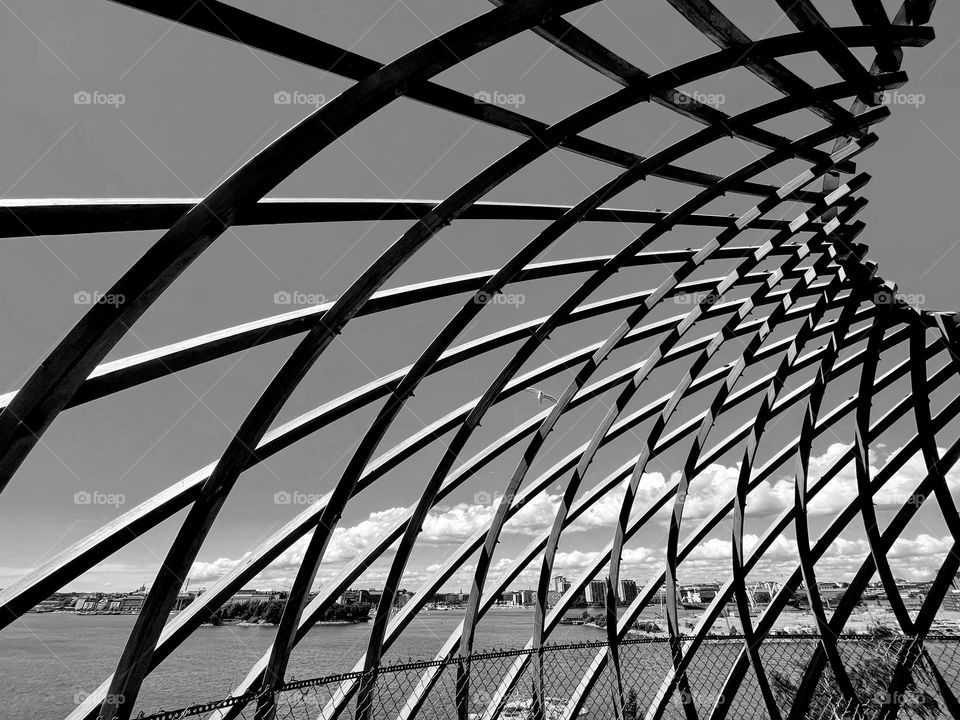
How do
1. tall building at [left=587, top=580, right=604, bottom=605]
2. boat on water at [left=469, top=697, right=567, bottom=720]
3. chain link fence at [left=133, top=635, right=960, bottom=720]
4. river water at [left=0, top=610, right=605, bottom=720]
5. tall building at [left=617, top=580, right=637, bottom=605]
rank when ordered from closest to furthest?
chain link fence at [left=133, top=635, right=960, bottom=720] < boat on water at [left=469, top=697, right=567, bottom=720] < tall building at [left=587, top=580, right=604, bottom=605] < tall building at [left=617, top=580, right=637, bottom=605] < river water at [left=0, top=610, right=605, bottom=720]

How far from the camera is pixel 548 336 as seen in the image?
11258 millimetres

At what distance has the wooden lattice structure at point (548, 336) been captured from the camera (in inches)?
208

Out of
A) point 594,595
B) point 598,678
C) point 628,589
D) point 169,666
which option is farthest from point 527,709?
point 169,666

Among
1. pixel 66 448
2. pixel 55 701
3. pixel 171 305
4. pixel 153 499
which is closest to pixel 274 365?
pixel 171 305

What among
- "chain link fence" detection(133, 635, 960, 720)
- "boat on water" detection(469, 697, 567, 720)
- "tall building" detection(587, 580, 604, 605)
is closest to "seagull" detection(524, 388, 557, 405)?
"chain link fence" detection(133, 635, 960, 720)

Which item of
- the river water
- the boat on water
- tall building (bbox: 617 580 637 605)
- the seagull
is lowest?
the river water

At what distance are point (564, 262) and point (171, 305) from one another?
329 inches

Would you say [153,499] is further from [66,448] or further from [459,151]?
[459,151]

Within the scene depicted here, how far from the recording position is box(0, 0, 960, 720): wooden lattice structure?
5.29 meters

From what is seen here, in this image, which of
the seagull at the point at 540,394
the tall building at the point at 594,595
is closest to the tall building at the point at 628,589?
the tall building at the point at 594,595

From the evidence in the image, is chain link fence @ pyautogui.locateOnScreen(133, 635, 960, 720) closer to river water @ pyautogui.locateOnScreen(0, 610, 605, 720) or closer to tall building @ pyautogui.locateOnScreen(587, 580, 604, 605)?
tall building @ pyautogui.locateOnScreen(587, 580, 604, 605)

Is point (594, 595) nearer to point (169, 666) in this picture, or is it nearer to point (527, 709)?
point (527, 709)

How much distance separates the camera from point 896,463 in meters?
18.2

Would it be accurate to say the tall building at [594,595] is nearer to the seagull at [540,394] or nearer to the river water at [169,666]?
the river water at [169,666]
